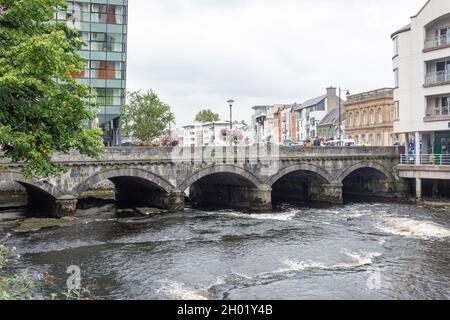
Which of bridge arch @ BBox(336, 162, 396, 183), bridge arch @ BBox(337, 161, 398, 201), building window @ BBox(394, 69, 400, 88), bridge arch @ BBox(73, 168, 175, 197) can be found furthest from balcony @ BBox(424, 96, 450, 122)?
bridge arch @ BBox(73, 168, 175, 197)

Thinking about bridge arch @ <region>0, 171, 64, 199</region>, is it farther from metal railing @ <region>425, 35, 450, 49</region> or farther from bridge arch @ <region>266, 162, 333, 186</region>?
metal railing @ <region>425, 35, 450, 49</region>

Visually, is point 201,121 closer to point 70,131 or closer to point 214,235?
point 214,235

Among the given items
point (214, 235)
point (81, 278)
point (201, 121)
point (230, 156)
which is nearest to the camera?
point (81, 278)

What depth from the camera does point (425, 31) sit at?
154ft

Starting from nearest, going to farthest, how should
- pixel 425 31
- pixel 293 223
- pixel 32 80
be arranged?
pixel 32 80 < pixel 293 223 < pixel 425 31

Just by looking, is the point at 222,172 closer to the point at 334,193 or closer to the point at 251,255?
the point at 334,193

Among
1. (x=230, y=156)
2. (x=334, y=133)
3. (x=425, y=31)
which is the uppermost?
(x=425, y=31)

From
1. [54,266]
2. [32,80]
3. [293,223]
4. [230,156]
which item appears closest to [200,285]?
[54,266]

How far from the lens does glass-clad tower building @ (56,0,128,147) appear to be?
190ft

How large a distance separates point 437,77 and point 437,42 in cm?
332

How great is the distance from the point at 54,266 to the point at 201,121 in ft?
393

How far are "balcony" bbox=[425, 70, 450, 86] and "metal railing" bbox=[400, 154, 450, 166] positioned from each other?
22.7ft

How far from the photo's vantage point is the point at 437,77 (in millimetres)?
46219

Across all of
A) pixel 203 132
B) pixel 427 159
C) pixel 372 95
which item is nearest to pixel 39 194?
pixel 427 159
